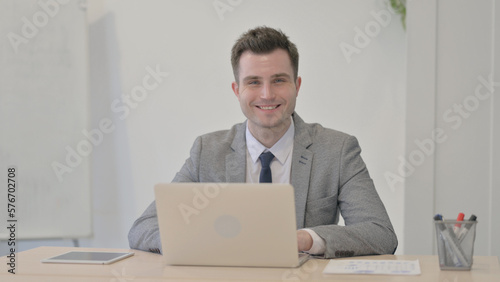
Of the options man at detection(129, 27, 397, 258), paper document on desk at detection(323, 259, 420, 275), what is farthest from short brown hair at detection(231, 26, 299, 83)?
paper document on desk at detection(323, 259, 420, 275)

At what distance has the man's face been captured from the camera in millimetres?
2221

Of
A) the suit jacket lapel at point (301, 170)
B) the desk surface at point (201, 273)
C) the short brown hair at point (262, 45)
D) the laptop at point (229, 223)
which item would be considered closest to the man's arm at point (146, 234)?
the desk surface at point (201, 273)

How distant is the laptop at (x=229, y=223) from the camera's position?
144 cm

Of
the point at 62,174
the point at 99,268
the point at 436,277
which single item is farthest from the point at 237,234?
the point at 62,174

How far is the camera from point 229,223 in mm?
1471

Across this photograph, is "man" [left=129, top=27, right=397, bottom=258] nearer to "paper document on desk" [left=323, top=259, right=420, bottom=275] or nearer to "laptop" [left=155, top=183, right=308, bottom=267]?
"paper document on desk" [left=323, top=259, right=420, bottom=275]

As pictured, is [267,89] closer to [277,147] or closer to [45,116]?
[277,147]

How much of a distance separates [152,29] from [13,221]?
1.34 meters

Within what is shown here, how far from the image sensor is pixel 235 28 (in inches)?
135

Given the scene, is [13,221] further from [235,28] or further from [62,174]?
[235,28]

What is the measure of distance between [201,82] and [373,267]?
2.15 meters

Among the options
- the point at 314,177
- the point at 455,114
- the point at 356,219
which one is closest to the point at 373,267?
the point at 356,219

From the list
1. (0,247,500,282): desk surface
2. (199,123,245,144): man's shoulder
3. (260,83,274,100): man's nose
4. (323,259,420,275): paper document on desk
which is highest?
(260,83,274,100): man's nose

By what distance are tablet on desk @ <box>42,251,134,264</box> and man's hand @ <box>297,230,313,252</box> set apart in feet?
1.65
